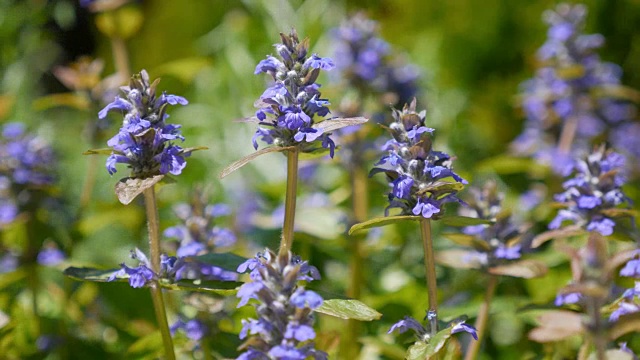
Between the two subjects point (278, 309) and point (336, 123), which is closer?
point (278, 309)

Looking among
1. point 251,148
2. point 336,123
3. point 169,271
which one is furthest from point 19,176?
point 251,148

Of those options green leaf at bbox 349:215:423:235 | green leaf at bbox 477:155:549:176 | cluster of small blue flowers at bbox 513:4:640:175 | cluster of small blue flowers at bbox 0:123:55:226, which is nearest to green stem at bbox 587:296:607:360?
green leaf at bbox 349:215:423:235

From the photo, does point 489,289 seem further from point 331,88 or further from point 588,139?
point 588,139

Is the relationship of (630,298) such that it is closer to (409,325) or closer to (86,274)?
(409,325)

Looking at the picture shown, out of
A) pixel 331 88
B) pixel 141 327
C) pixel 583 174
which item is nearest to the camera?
pixel 583 174

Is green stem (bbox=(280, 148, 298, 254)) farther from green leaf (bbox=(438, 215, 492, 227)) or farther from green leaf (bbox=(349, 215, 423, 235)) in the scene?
green leaf (bbox=(438, 215, 492, 227))

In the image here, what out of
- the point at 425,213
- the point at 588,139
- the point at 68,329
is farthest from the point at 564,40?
the point at 68,329
